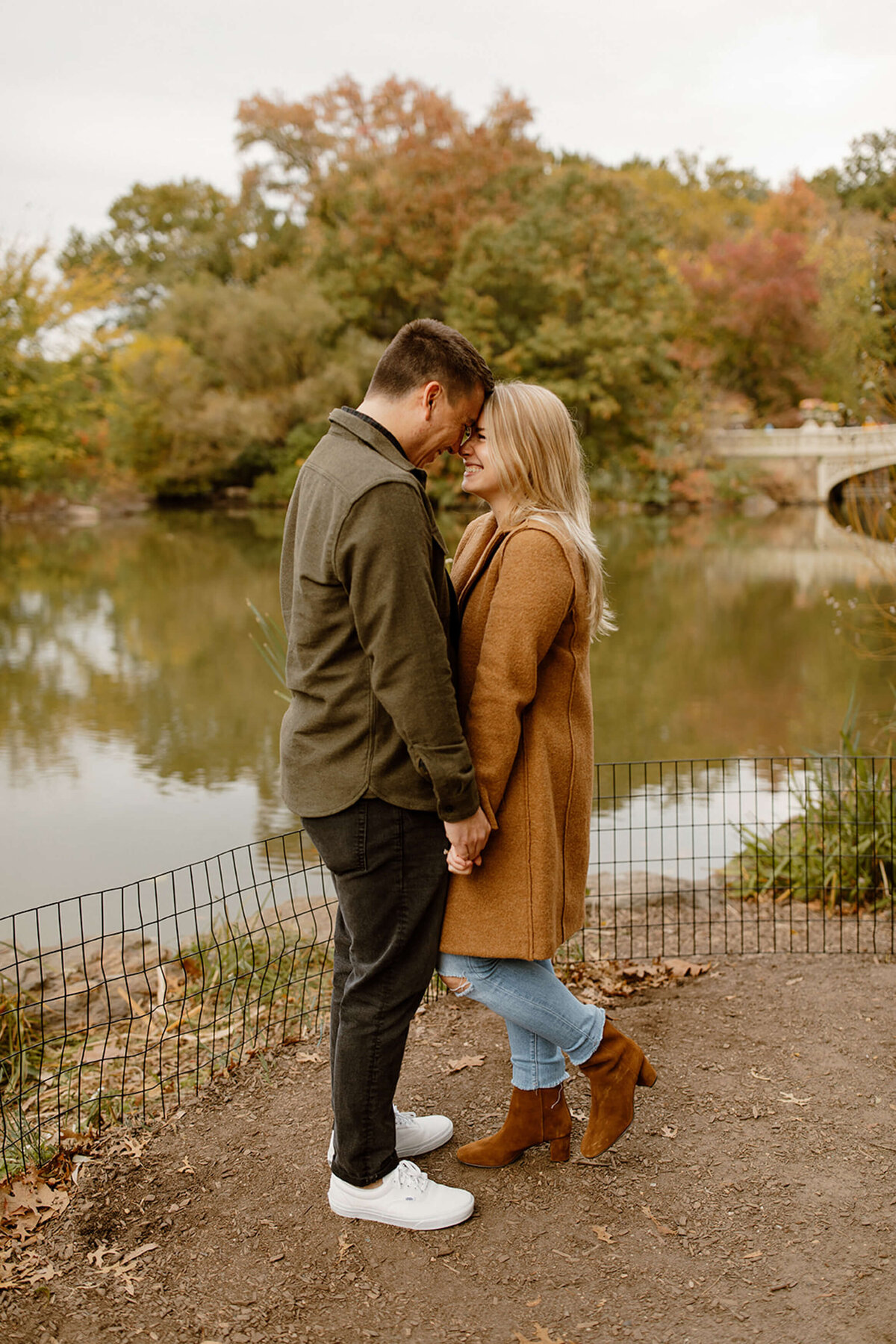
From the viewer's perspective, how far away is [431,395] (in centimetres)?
217

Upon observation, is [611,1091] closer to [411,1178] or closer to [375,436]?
[411,1178]

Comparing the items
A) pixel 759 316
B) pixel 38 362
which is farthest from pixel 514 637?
pixel 759 316

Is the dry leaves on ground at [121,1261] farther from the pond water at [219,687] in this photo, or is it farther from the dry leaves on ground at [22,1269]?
the pond water at [219,687]

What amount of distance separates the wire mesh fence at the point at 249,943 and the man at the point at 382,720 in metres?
0.70

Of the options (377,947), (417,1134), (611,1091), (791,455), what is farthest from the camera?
(791,455)

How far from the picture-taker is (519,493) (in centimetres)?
229

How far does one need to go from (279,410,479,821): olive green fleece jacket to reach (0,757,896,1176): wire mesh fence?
781 millimetres

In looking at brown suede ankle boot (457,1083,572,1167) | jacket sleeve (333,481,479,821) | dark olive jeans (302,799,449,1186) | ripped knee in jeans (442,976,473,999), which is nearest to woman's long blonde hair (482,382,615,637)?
jacket sleeve (333,481,479,821)

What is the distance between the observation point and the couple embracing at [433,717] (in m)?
2.04

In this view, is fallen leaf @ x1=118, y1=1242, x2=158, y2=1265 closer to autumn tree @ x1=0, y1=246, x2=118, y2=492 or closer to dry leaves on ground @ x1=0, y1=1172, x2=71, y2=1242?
dry leaves on ground @ x1=0, y1=1172, x2=71, y2=1242

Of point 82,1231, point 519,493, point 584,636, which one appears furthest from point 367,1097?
point 519,493

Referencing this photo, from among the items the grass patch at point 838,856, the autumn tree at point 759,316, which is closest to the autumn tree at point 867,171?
the autumn tree at point 759,316

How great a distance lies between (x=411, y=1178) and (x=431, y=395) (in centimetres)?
166

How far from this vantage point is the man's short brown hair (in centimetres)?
216
